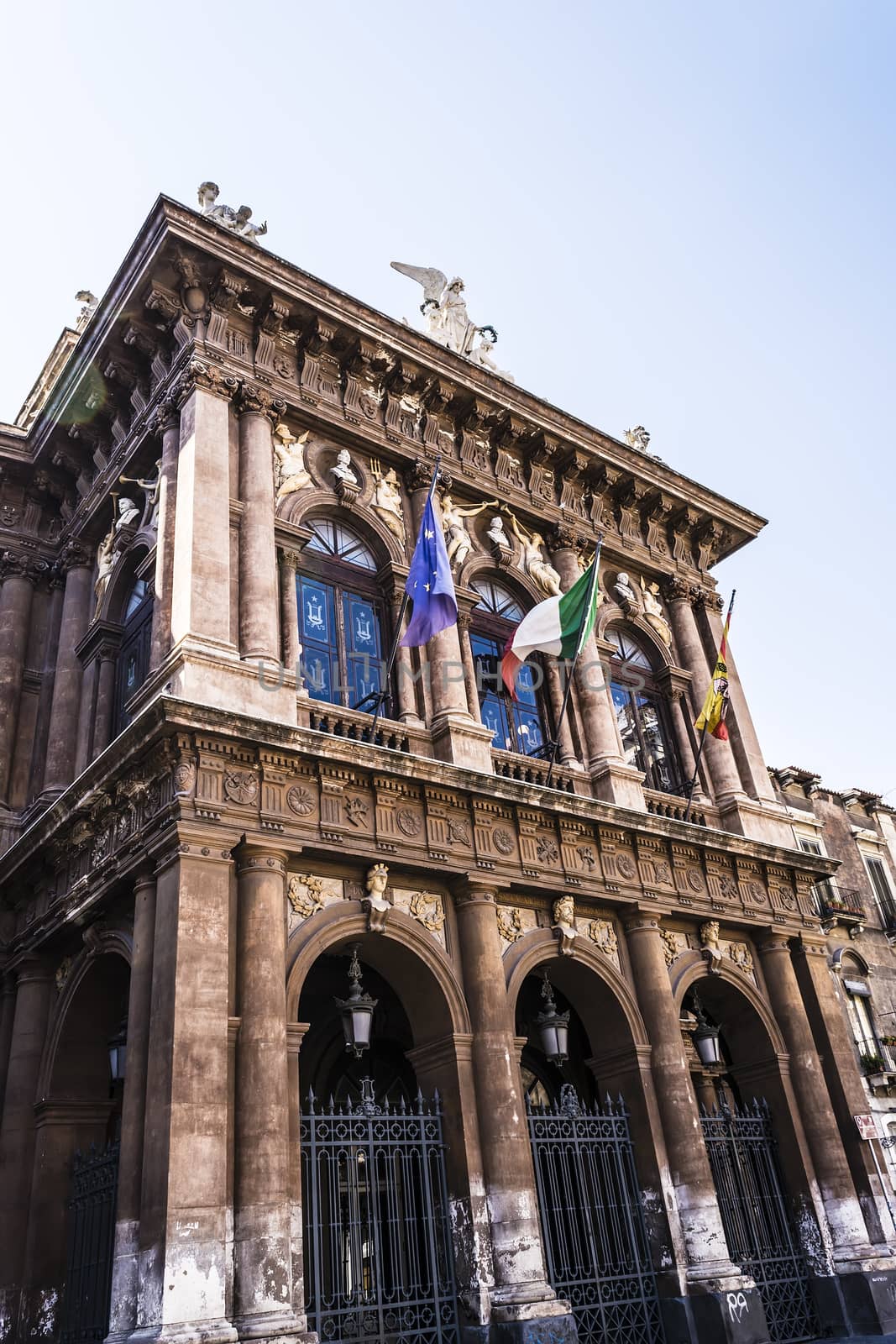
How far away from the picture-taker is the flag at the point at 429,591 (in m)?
13.5

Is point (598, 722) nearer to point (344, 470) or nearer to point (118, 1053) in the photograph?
point (344, 470)

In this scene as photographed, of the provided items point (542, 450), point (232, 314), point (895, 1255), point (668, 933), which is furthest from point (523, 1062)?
point (232, 314)

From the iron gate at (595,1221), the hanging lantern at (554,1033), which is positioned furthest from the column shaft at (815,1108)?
the hanging lantern at (554,1033)

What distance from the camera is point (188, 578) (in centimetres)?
1274

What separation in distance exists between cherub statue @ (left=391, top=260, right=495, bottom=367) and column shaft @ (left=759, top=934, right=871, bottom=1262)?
10.8m

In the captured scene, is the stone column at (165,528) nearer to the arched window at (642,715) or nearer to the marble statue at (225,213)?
the marble statue at (225,213)

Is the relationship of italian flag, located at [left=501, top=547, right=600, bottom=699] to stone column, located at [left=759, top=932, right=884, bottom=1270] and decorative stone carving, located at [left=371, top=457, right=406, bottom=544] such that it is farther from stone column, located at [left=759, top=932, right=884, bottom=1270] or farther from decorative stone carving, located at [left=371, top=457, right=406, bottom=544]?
stone column, located at [left=759, top=932, right=884, bottom=1270]

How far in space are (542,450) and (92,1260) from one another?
1287 centimetres

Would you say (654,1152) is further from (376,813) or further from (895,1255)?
(376,813)

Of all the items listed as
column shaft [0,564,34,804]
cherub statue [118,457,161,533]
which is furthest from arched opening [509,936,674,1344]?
column shaft [0,564,34,804]

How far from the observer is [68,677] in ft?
52.8

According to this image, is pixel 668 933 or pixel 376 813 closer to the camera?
pixel 376 813

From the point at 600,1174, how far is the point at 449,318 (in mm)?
13301

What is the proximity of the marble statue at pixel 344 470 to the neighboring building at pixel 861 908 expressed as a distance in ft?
40.8
